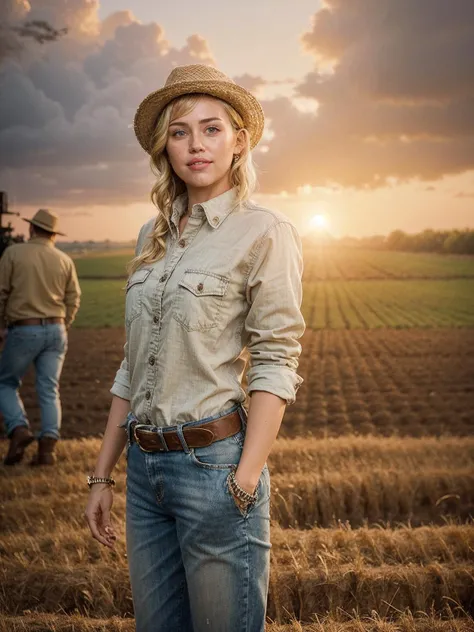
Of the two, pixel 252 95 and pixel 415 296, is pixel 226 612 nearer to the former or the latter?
pixel 252 95

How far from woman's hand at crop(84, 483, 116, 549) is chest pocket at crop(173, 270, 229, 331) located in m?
0.61

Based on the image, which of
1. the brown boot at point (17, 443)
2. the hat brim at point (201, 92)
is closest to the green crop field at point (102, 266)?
the brown boot at point (17, 443)

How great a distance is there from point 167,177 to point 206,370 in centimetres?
63

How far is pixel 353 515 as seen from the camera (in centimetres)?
457

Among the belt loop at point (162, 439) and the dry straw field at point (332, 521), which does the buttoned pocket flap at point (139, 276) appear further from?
the dry straw field at point (332, 521)

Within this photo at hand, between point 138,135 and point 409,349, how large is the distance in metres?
11.1

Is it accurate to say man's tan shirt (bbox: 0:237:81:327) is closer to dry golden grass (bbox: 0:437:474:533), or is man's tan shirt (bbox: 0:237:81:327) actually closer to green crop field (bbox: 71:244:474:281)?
dry golden grass (bbox: 0:437:474:533)

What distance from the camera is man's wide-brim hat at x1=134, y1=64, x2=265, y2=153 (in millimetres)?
1588

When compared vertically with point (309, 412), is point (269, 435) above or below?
above

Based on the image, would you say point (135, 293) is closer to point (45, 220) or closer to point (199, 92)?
point (199, 92)

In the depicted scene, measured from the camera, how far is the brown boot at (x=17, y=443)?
5.16 m

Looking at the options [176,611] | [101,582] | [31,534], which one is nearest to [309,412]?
[31,534]

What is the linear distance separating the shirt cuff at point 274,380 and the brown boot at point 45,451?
4.13 m

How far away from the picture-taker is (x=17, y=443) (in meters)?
5.17
